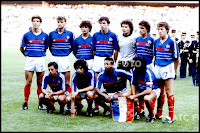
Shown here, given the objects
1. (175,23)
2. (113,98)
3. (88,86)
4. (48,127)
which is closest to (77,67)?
(88,86)

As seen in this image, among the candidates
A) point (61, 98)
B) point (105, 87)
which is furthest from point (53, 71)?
point (105, 87)

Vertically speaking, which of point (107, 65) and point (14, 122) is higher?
point (107, 65)

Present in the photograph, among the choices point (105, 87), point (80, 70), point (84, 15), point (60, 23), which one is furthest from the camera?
point (84, 15)

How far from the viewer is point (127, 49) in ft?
18.6

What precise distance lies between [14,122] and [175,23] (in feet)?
88.7

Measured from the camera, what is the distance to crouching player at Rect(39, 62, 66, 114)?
224 inches

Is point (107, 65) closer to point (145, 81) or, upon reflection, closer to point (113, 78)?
point (113, 78)

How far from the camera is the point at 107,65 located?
5422 mm

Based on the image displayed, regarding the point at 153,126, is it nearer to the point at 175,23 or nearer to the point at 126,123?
the point at 126,123

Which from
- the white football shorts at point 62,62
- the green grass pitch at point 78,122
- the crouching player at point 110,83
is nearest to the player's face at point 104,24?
the crouching player at point 110,83

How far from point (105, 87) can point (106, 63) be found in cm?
44

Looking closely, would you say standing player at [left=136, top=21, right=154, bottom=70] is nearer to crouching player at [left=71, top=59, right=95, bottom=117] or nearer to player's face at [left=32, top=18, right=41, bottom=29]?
crouching player at [left=71, top=59, right=95, bottom=117]

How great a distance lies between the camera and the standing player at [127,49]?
5.63 meters

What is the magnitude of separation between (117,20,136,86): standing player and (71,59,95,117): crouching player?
0.50 meters
